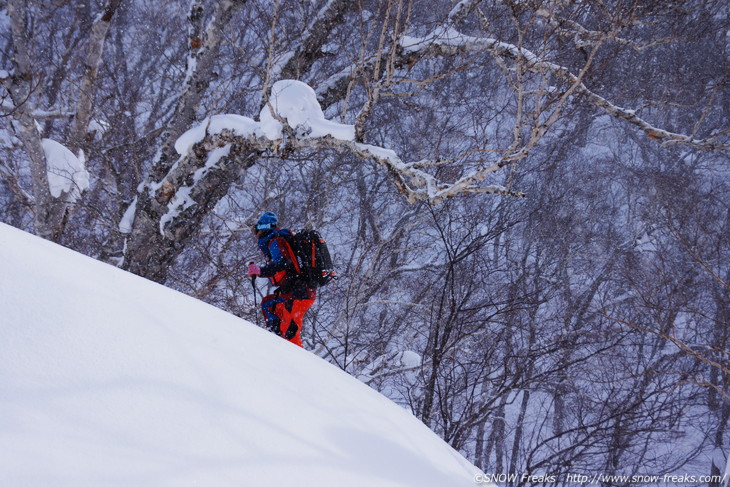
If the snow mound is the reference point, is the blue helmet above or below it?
below

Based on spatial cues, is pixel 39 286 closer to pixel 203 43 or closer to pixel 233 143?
pixel 233 143

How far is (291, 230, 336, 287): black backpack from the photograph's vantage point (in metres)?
4.75

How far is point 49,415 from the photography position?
81cm

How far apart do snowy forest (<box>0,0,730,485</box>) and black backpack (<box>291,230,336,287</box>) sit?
1.01m

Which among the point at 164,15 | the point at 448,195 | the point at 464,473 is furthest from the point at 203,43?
the point at 164,15

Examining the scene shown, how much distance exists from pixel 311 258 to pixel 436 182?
5.17 feet

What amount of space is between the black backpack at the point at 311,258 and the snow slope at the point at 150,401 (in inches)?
123

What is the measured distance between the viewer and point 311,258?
474 cm

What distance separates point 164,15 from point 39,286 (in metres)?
15.6

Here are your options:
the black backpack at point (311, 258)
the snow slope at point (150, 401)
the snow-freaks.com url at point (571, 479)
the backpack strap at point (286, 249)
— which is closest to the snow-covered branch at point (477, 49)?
the black backpack at point (311, 258)

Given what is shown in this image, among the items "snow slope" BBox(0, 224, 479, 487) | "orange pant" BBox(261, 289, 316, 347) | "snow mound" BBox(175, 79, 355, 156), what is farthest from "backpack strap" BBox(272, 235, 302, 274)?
"snow slope" BBox(0, 224, 479, 487)

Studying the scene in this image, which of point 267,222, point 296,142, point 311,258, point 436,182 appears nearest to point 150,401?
point 436,182

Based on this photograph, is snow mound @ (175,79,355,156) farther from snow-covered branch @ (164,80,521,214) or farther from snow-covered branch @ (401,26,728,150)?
snow-covered branch @ (401,26,728,150)

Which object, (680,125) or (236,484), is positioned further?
(680,125)
